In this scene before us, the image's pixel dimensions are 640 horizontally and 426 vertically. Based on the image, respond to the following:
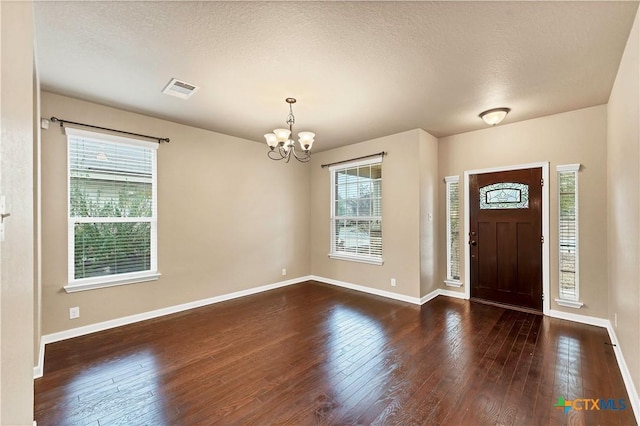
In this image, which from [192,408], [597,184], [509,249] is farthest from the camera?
[509,249]

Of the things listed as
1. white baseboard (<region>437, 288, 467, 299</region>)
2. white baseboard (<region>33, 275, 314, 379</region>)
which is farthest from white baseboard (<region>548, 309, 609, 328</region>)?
white baseboard (<region>33, 275, 314, 379</region>)

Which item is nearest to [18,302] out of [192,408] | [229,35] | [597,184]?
[192,408]

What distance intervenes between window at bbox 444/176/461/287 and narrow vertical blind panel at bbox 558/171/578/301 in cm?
A: 132

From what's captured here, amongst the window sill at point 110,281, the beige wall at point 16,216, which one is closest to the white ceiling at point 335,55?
the beige wall at point 16,216

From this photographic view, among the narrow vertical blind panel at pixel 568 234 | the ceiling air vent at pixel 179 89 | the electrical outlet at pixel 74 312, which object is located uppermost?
the ceiling air vent at pixel 179 89

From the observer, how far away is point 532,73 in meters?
2.70

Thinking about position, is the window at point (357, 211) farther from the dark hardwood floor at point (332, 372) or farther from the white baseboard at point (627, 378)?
the white baseboard at point (627, 378)

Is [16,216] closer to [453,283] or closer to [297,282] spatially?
[297,282]

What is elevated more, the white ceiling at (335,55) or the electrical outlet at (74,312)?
the white ceiling at (335,55)

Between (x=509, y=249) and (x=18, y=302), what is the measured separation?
5.08 m

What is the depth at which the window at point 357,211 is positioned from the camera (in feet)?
16.7

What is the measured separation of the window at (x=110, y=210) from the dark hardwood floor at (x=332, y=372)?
2.40ft

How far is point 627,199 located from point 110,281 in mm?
5242

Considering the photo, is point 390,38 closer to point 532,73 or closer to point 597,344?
point 532,73
